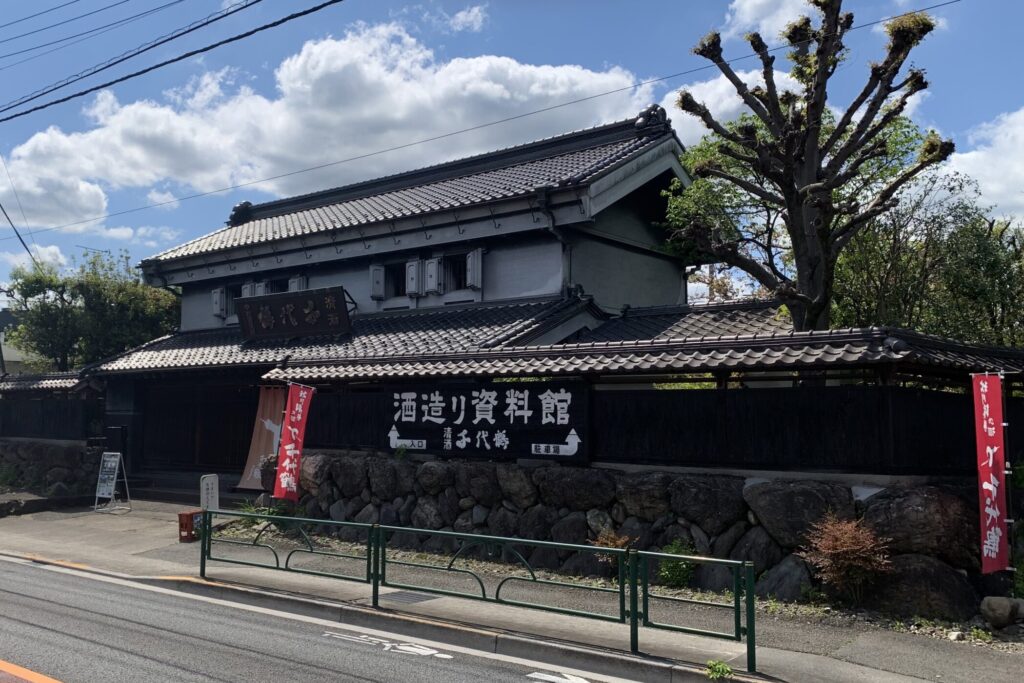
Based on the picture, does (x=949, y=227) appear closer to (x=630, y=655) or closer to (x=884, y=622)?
(x=884, y=622)

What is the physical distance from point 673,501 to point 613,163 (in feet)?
30.2

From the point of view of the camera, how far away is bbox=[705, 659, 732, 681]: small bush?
7.42 metres

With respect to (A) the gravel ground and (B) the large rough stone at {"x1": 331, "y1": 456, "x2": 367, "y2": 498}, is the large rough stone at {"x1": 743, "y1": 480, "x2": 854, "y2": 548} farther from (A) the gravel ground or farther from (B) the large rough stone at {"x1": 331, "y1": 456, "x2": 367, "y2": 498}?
(B) the large rough stone at {"x1": 331, "y1": 456, "x2": 367, "y2": 498}

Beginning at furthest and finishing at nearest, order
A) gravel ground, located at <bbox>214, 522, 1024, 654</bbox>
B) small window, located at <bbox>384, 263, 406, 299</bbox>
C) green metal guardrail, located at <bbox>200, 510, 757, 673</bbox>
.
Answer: small window, located at <bbox>384, 263, 406, 299</bbox>, gravel ground, located at <bbox>214, 522, 1024, 654</bbox>, green metal guardrail, located at <bbox>200, 510, 757, 673</bbox>

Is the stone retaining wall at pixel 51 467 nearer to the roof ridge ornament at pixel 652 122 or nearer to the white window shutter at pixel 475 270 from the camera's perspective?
the white window shutter at pixel 475 270

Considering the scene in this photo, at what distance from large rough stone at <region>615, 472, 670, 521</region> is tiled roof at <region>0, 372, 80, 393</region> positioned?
17.4 metres

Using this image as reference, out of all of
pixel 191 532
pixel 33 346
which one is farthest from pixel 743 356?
pixel 33 346

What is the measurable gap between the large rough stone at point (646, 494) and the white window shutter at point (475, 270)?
8478mm

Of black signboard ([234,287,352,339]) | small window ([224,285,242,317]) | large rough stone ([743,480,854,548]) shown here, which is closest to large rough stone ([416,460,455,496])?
large rough stone ([743,480,854,548])

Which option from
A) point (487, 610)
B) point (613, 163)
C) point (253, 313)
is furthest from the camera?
point (253, 313)

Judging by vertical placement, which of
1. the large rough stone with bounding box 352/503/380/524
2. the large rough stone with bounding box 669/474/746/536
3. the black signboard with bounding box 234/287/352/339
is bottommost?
the large rough stone with bounding box 352/503/380/524

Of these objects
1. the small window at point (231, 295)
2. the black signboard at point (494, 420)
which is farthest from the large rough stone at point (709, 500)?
the small window at point (231, 295)

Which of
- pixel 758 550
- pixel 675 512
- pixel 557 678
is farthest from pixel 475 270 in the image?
pixel 557 678

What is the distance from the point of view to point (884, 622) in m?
9.30
